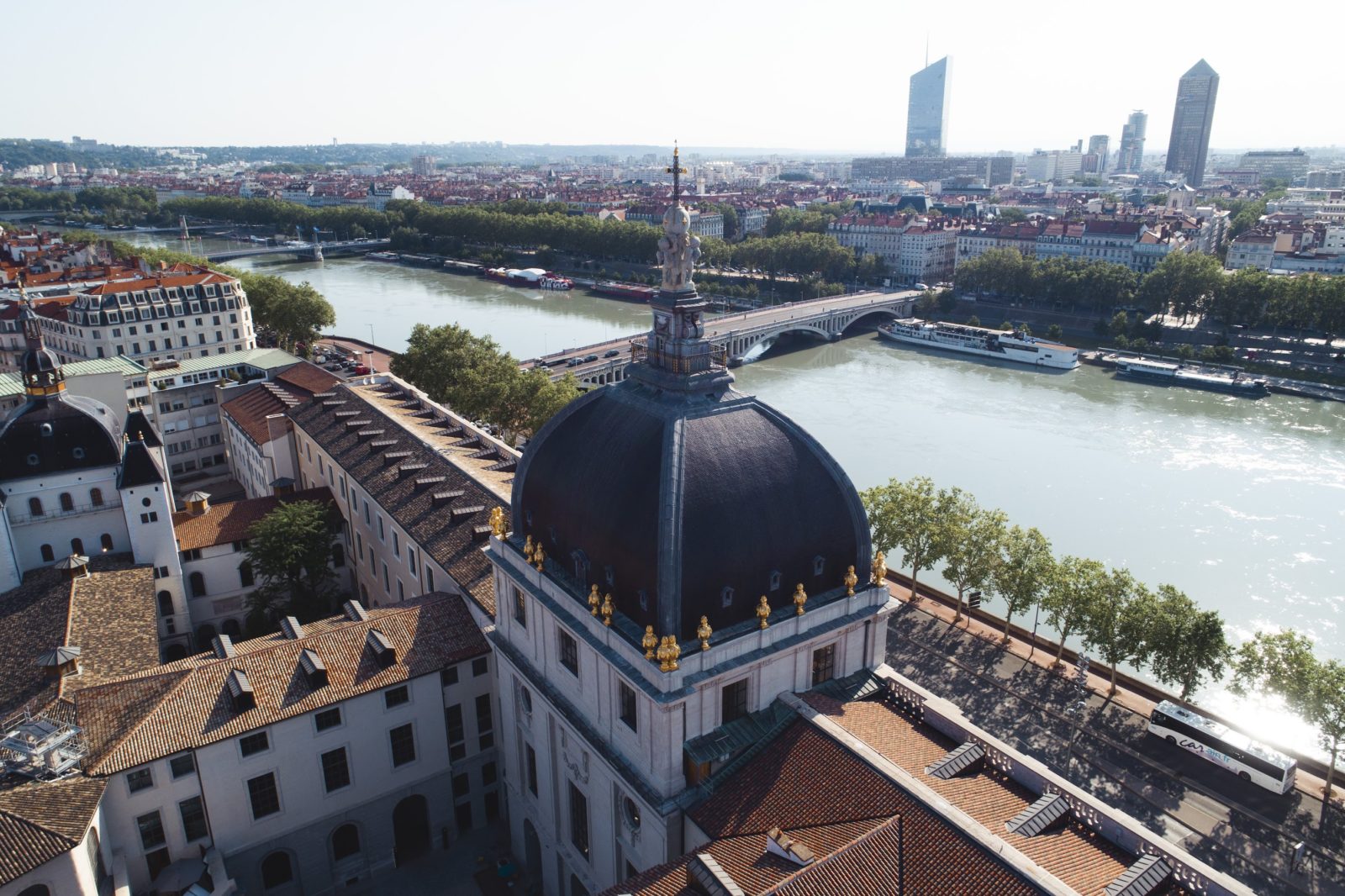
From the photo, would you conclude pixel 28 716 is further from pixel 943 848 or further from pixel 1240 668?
pixel 1240 668

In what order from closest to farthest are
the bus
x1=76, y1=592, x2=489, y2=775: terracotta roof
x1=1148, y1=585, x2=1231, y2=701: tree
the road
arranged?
x1=76, y1=592, x2=489, y2=775: terracotta roof → the road → the bus → x1=1148, y1=585, x2=1231, y2=701: tree

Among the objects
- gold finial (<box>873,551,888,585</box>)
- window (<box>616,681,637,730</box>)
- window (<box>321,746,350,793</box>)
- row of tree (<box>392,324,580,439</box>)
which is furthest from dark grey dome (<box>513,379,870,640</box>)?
row of tree (<box>392,324,580,439</box>)

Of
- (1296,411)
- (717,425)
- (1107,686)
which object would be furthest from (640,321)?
(717,425)

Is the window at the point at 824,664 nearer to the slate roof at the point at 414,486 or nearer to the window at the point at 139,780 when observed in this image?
the slate roof at the point at 414,486

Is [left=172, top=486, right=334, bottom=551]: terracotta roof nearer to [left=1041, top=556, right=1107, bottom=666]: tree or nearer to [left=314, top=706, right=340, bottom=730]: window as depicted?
[left=314, top=706, right=340, bottom=730]: window

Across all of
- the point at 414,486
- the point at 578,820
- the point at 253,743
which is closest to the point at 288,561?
the point at 414,486
